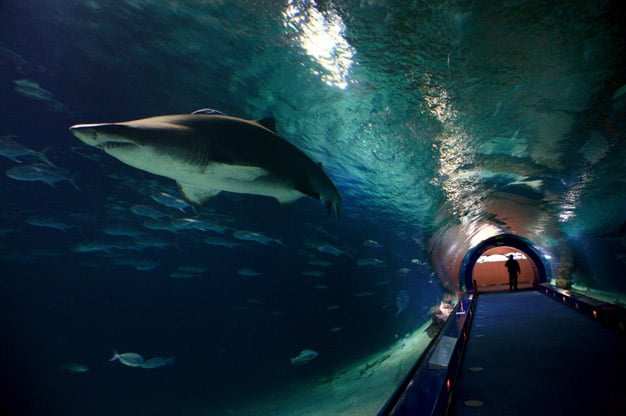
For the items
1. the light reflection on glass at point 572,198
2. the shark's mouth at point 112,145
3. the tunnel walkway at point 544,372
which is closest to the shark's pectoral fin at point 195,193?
the shark's mouth at point 112,145

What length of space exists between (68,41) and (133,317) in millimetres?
25973

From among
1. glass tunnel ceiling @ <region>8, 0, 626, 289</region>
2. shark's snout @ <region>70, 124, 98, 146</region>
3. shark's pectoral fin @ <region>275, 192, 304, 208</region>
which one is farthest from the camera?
glass tunnel ceiling @ <region>8, 0, 626, 289</region>

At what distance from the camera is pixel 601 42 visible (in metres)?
3.99

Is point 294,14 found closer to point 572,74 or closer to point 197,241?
point 572,74

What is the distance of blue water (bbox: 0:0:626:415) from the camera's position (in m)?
3.83

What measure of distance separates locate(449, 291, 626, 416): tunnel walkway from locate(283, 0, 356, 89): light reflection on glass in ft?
14.2

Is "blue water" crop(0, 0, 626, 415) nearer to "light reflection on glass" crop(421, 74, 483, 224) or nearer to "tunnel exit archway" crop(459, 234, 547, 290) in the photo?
"light reflection on glass" crop(421, 74, 483, 224)

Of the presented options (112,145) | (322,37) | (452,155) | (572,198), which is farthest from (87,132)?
(572,198)

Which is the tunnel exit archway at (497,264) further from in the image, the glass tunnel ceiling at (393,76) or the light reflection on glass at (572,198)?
the glass tunnel ceiling at (393,76)

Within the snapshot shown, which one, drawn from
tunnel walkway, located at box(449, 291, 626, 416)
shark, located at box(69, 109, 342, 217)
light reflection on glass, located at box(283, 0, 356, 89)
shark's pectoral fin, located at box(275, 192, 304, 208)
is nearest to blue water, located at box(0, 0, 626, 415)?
light reflection on glass, located at box(283, 0, 356, 89)

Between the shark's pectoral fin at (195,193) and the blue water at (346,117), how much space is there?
3.95 ft

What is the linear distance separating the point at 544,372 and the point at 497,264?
2682 centimetres

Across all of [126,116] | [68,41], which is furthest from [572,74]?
[126,116]

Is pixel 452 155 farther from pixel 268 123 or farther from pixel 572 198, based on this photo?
pixel 572 198
